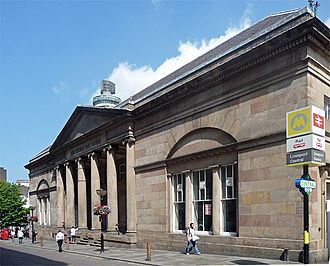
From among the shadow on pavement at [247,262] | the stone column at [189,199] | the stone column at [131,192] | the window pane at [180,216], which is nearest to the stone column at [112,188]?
the stone column at [131,192]

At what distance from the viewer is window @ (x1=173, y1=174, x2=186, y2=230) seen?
86.0 feet

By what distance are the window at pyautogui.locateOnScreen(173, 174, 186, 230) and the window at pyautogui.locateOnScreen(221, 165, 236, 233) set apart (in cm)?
385

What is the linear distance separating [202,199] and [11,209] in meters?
62.3

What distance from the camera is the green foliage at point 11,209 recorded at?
77.2 m

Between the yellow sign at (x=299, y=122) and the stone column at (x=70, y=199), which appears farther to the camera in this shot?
the stone column at (x=70, y=199)

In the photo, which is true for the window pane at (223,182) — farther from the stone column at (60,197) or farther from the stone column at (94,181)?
the stone column at (60,197)

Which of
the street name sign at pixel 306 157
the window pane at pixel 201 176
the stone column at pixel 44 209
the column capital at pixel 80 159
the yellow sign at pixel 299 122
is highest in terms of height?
the yellow sign at pixel 299 122

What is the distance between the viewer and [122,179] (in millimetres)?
38812

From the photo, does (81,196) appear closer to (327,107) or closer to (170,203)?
(170,203)

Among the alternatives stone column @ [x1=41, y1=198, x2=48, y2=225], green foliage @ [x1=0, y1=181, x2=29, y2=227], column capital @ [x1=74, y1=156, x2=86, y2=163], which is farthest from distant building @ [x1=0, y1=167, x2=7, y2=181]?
column capital @ [x1=74, y1=156, x2=86, y2=163]

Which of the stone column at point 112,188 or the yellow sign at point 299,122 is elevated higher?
the yellow sign at point 299,122

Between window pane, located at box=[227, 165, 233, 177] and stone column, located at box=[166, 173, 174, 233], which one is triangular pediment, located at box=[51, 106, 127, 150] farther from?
window pane, located at box=[227, 165, 233, 177]

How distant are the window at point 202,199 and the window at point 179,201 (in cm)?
138

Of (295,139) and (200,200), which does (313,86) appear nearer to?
(295,139)
